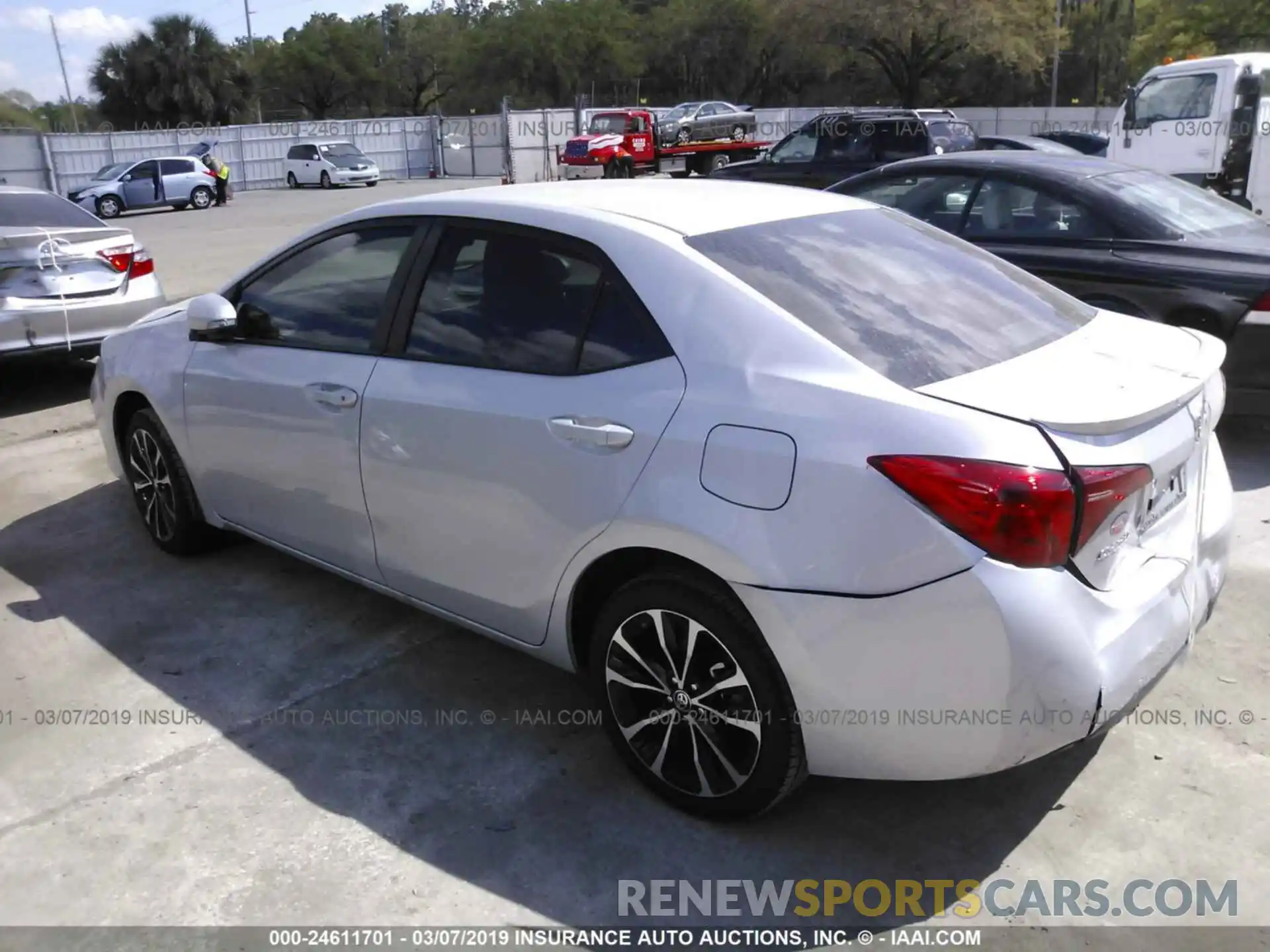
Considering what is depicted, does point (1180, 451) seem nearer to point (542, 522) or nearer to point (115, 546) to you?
point (542, 522)

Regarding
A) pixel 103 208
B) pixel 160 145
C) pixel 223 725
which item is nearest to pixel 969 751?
pixel 223 725

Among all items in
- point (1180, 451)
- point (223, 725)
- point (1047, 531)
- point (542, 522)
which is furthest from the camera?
point (223, 725)

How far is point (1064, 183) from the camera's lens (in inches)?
252

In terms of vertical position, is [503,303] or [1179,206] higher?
[503,303]

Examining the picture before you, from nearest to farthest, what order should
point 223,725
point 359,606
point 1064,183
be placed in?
point 223,725 → point 359,606 → point 1064,183

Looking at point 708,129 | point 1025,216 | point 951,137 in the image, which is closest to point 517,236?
point 1025,216

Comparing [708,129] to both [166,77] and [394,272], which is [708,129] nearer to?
[394,272]

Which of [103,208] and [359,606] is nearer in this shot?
[359,606]

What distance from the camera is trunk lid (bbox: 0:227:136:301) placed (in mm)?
7328

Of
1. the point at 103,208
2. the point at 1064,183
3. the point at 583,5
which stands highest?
the point at 583,5

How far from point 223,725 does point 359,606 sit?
2.91ft

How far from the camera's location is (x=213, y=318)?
165 inches

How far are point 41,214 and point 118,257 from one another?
1.88 ft

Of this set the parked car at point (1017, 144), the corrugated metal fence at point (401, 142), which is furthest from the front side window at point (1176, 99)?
the corrugated metal fence at point (401, 142)
